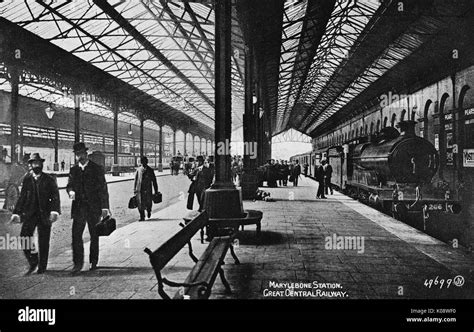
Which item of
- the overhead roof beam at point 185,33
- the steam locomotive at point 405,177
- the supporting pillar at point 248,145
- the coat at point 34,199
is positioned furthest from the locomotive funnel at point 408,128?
the coat at point 34,199

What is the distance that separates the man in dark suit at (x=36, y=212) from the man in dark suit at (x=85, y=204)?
28 cm

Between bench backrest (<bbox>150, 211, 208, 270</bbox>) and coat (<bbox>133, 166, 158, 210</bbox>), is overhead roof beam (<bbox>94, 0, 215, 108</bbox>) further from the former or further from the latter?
bench backrest (<bbox>150, 211, 208, 270</bbox>)

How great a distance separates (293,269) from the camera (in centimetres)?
477

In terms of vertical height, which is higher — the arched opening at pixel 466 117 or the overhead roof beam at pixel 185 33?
the overhead roof beam at pixel 185 33

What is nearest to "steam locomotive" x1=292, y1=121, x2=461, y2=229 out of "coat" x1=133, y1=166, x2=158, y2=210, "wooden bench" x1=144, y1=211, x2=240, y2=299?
"coat" x1=133, y1=166, x2=158, y2=210

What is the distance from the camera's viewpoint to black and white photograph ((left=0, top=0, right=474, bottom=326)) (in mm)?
3717

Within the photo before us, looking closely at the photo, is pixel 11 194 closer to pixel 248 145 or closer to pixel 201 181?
pixel 201 181

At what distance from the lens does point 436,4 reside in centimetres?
1197

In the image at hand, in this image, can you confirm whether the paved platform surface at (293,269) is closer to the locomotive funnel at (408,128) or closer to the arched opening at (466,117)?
the locomotive funnel at (408,128)

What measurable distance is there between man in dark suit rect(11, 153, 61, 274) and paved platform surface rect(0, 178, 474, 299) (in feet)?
0.79

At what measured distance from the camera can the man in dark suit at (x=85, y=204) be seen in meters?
4.82
